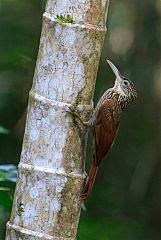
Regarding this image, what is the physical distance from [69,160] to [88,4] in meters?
0.71

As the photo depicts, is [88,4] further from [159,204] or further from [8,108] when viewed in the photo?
[159,204]

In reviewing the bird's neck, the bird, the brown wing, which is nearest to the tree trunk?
the bird

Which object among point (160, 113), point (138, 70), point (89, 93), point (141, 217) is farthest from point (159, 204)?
point (89, 93)

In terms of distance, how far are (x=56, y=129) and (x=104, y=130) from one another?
0.81 metres

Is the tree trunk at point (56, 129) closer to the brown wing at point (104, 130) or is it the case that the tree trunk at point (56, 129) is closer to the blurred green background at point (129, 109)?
the brown wing at point (104, 130)

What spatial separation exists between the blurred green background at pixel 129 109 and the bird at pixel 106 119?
2.48 meters

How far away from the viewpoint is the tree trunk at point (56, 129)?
12.3 feet

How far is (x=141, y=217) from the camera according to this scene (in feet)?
29.2

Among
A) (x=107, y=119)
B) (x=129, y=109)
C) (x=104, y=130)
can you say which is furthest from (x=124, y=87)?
(x=129, y=109)

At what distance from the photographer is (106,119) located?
4.61 metres

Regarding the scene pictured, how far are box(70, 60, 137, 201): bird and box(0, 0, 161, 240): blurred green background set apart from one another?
248 cm

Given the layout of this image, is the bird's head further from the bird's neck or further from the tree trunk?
the tree trunk

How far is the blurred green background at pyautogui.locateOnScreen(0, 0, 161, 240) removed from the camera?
25.8 ft

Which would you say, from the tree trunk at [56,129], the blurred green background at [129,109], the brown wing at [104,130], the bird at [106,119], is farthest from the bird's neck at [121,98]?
the blurred green background at [129,109]
